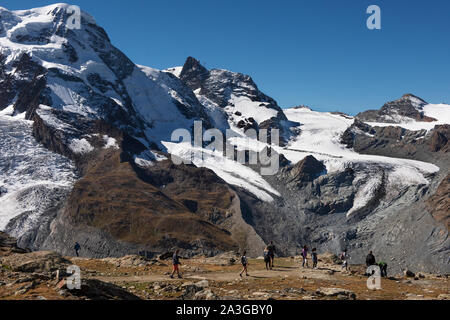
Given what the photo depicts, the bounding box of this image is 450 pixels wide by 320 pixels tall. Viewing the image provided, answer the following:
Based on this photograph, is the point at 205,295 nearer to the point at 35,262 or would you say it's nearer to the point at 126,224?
the point at 35,262

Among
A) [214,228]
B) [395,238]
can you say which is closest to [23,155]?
→ [214,228]

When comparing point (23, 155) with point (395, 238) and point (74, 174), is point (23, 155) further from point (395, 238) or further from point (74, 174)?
point (395, 238)

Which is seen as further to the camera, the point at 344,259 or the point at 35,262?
the point at 344,259

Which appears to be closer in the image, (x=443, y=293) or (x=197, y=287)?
(x=197, y=287)

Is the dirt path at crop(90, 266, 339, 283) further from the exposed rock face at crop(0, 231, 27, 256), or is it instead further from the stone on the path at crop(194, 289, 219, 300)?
the exposed rock face at crop(0, 231, 27, 256)

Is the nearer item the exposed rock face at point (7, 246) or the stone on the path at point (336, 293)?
the stone on the path at point (336, 293)

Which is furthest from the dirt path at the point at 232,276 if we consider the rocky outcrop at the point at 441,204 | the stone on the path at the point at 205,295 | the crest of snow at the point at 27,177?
the rocky outcrop at the point at 441,204

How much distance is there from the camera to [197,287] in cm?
2828

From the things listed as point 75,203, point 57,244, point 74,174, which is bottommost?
point 57,244

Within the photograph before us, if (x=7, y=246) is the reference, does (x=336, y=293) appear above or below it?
below

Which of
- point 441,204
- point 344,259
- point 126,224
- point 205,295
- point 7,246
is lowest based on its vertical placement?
point 205,295

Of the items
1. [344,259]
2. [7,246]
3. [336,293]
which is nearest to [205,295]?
[336,293]

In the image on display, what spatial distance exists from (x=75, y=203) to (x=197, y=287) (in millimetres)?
135961

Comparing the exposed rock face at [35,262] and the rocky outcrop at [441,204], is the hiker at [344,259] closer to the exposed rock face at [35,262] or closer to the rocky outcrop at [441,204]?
the exposed rock face at [35,262]
